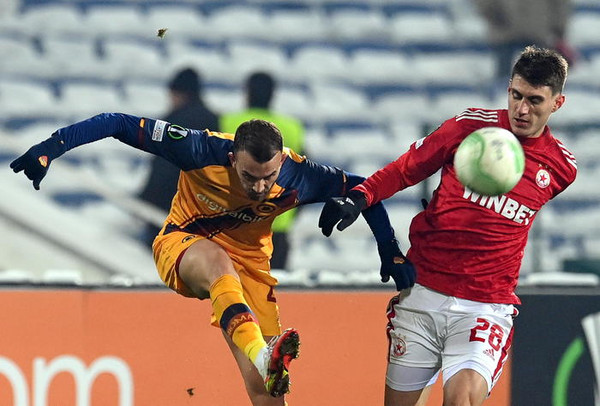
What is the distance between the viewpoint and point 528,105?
16.7 feet

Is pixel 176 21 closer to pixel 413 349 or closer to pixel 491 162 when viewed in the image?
pixel 413 349

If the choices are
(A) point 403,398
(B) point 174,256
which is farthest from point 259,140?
(A) point 403,398

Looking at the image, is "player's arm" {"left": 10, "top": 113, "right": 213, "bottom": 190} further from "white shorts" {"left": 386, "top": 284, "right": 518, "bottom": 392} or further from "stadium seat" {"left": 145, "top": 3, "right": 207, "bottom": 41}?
"stadium seat" {"left": 145, "top": 3, "right": 207, "bottom": 41}

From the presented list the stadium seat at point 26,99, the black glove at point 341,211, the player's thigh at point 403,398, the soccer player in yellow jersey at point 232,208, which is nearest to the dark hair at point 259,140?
the soccer player in yellow jersey at point 232,208

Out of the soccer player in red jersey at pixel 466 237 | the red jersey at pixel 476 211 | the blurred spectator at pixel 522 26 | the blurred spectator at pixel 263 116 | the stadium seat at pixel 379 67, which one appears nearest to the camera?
the soccer player in red jersey at pixel 466 237

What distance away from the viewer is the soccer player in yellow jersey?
5145 mm

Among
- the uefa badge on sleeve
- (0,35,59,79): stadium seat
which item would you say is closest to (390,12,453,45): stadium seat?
(0,35,59,79): stadium seat

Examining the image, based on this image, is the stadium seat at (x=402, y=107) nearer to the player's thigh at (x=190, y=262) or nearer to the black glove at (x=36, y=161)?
the player's thigh at (x=190, y=262)

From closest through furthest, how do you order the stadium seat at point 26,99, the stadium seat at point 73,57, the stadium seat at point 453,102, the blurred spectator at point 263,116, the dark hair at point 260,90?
the blurred spectator at point 263,116 < the dark hair at point 260,90 < the stadium seat at point 26,99 < the stadium seat at point 73,57 < the stadium seat at point 453,102

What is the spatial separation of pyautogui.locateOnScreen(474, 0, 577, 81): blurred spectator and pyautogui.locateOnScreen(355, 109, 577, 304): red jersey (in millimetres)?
4913

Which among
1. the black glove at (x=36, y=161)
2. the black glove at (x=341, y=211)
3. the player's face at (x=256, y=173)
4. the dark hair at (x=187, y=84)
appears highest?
the dark hair at (x=187, y=84)

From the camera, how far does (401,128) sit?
34.2 ft

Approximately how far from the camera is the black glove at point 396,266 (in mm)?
5363

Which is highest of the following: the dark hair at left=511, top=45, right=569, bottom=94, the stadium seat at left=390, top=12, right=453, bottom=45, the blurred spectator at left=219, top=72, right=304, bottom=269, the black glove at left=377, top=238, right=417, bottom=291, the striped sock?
the stadium seat at left=390, top=12, right=453, bottom=45
